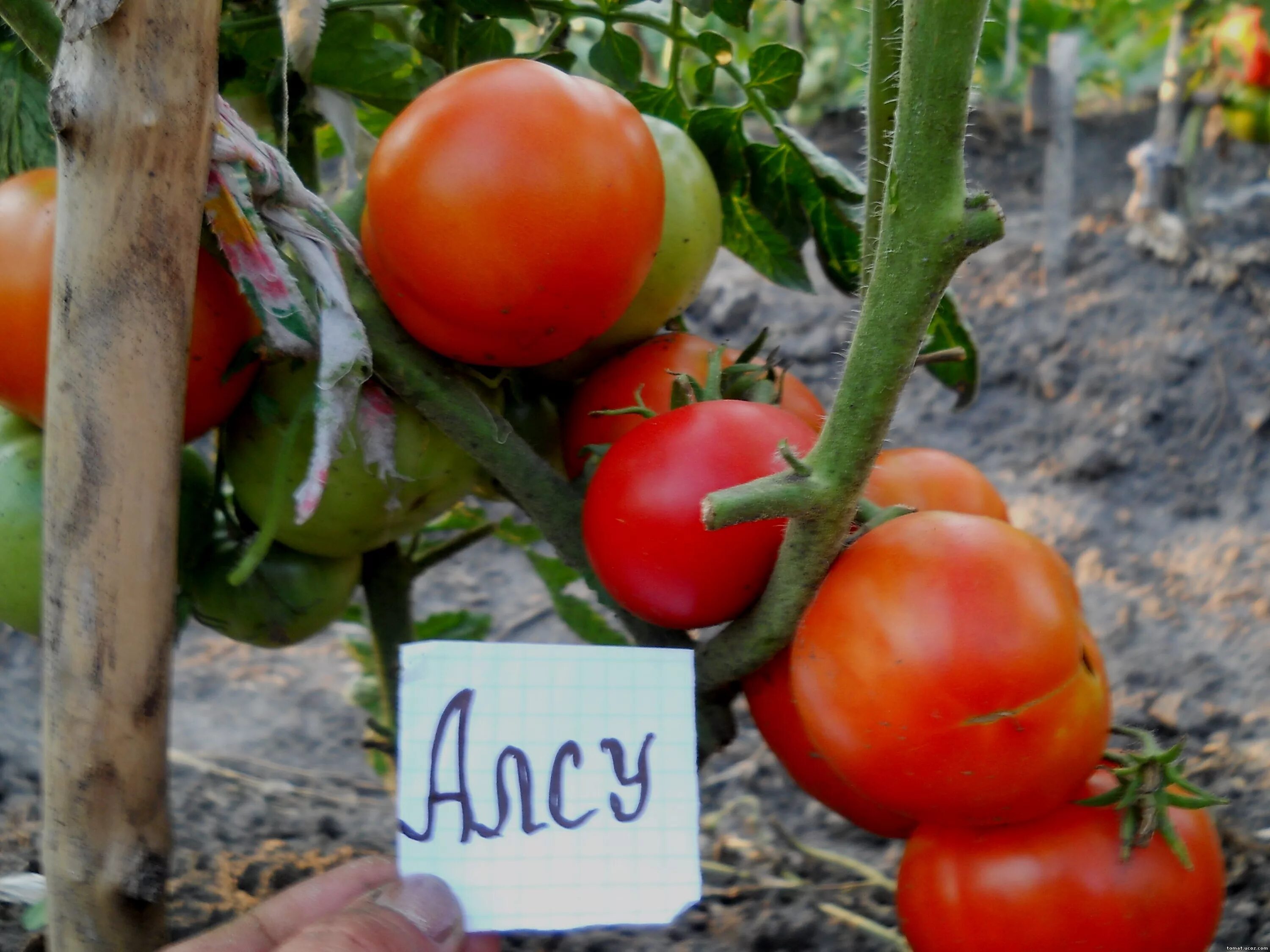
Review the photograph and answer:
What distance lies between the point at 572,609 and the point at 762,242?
47cm

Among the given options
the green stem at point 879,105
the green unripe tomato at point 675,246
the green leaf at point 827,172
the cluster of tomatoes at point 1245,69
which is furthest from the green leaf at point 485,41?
the cluster of tomatoes at point 1245,69

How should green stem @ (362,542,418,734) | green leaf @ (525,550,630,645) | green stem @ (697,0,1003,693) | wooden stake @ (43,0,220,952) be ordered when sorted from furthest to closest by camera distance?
1. green leaf @ (525,550,630,645)
2. green stem @ (362,542,418,734)
3. wooden stake @ (43,0,220,952)
4. green stem @ (697,0,1003,693)

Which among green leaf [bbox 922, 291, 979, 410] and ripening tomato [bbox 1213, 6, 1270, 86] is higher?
ripening tomato [bbox 1213, 6, 1270, 86]

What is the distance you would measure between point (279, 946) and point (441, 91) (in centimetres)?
54

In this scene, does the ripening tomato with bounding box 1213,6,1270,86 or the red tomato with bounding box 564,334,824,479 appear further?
the ripening tomato with bounding box 1213,6,1270,86

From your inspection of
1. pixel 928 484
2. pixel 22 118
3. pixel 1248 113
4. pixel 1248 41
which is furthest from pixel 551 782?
pixel 1248 113

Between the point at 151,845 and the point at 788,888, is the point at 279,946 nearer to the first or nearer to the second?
the point at 151,845

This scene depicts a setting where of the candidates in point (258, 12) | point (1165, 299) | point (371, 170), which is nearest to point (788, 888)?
point (371, 170)

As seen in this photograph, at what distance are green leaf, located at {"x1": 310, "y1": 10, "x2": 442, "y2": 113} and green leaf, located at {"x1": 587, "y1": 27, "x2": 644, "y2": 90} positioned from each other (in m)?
0.16

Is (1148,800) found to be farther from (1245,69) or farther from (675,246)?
(1245,69)

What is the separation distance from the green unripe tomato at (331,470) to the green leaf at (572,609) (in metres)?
0.34

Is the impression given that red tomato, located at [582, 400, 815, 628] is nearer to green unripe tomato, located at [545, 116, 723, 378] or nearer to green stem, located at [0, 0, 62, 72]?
green unripe tomato, located at [545, 116, 723, 378]

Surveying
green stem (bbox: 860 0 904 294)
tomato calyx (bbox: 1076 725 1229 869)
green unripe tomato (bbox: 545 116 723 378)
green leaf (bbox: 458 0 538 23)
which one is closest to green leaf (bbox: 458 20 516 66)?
green leaf (bbox: 458 0 538 23)

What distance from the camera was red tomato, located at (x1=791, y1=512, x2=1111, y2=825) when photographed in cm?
62
